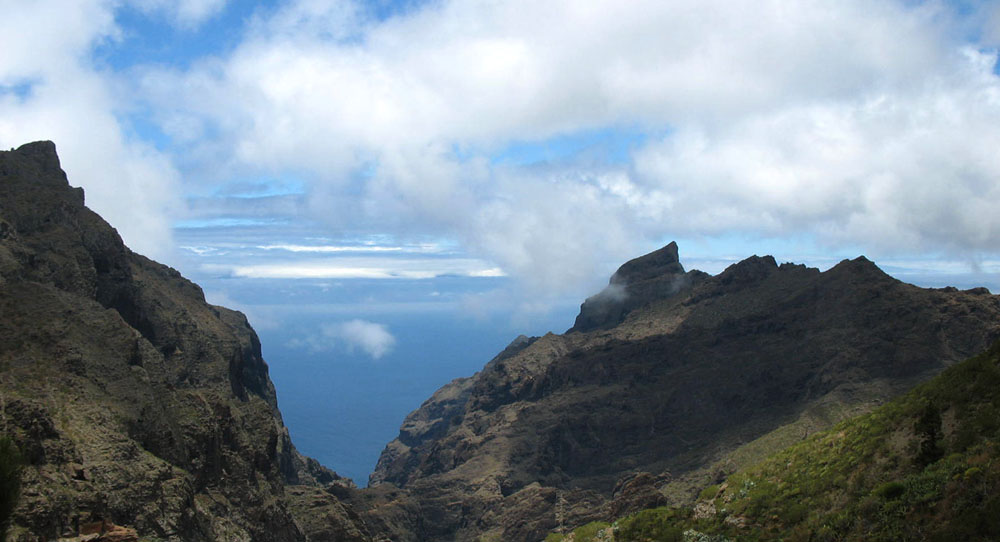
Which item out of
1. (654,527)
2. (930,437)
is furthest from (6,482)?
(930,437)

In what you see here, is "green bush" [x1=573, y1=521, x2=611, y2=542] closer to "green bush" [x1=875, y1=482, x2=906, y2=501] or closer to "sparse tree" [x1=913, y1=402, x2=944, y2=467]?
"green bush" [x1=875, y1=482, x2=906, y2=501]

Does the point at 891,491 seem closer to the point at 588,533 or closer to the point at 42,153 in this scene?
the point at 588,533

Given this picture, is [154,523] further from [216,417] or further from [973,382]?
[973,382]

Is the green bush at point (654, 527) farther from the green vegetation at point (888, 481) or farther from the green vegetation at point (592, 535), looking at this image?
the green vegetation at point (592, 535)

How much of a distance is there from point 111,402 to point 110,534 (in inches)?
1731

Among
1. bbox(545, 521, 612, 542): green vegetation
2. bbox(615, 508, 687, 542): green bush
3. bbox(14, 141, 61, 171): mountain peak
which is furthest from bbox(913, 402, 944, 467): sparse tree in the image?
bbox(14, 141, 61, 171): mountain peak

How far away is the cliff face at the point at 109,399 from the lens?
82.1m

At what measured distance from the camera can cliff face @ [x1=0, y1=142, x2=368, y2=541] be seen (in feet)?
269

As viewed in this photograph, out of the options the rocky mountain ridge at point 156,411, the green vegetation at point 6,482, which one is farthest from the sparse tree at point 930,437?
the rocky mountain ridge at point 156,411

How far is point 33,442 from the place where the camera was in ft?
256

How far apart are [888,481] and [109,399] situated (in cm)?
8824

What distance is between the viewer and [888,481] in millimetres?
49094

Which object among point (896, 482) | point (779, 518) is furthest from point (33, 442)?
point (896, 482)

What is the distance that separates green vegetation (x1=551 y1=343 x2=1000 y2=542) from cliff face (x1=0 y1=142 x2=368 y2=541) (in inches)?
2084
